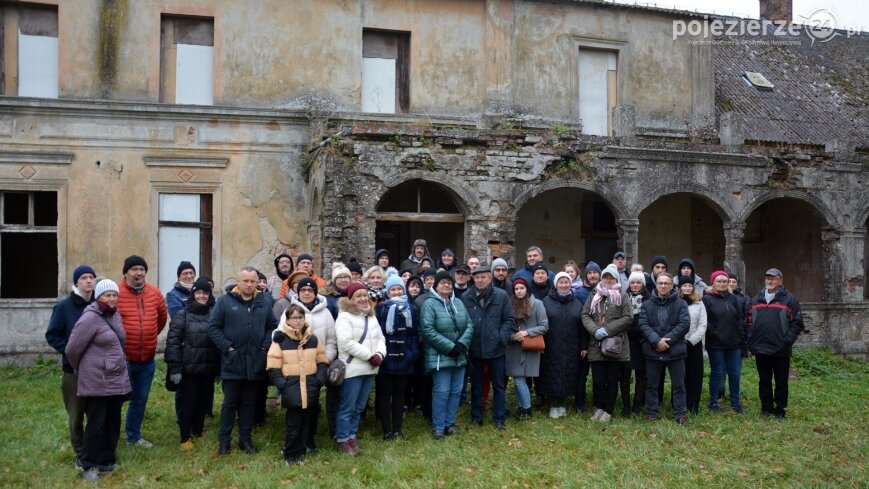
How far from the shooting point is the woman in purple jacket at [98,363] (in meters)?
6.61

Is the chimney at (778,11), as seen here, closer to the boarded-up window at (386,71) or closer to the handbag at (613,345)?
the boarded-up window at (386,71)

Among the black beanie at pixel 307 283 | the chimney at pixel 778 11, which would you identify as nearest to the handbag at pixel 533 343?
the black beanie at pixel 307 283

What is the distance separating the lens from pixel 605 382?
29.4 feet

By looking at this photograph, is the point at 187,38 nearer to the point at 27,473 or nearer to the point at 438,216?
the point at 438,216

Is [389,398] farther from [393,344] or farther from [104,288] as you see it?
[104,288]

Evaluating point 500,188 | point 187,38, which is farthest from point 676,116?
point 187,38

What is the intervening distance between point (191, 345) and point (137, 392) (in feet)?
2.62

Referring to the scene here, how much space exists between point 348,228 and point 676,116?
8.98 m

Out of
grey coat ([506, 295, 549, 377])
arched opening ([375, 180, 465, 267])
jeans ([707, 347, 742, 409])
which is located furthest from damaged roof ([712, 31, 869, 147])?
grey coat ([506, 295, 549, 377])

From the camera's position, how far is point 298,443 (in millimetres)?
7277

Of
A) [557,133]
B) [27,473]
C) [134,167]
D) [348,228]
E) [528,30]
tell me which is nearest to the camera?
[27,473]

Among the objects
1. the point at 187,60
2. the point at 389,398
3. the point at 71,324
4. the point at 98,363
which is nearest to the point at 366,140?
the point at 187,60

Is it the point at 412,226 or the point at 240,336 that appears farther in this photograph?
the point at 412,226

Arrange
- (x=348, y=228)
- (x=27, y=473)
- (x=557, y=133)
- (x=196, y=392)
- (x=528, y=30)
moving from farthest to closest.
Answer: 1. (x=528, y=30)
2. (x=557, y=133)
3. (x=348, y=228)
4. (x=196, y=392)
5. (x=27, y=473)
